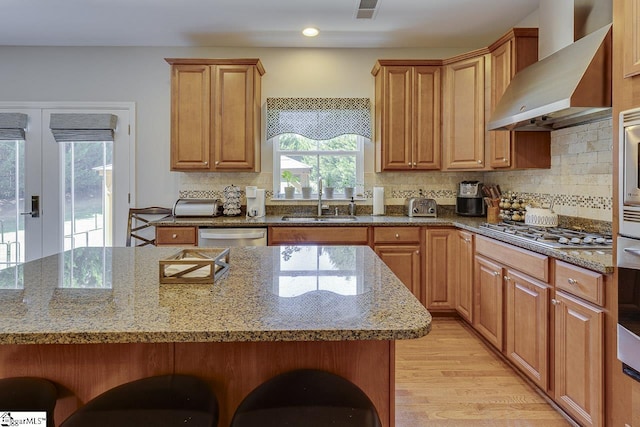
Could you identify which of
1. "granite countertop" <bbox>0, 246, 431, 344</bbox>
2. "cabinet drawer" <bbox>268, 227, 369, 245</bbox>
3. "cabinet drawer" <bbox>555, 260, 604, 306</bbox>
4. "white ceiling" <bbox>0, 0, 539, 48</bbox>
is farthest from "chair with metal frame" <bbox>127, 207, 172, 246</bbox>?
"cabinet drawer" <bbox>555, 260, 604, 306</bbox>

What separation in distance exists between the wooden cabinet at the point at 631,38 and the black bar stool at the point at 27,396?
230 centimetres

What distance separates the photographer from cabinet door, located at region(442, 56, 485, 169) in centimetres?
330

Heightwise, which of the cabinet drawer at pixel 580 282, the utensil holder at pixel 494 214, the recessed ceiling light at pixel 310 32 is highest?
the recessed ceiling light at pixel 310 32

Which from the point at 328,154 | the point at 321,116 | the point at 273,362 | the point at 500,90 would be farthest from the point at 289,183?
the point at 273,362

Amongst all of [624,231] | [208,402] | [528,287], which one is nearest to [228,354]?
[208,402]

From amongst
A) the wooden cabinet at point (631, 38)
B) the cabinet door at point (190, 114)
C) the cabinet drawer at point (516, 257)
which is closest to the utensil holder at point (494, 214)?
the cabinet drawer at point (516, 257)

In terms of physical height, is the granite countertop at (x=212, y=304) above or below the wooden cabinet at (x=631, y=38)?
below

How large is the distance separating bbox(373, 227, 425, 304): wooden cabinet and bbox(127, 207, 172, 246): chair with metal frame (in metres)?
2.22

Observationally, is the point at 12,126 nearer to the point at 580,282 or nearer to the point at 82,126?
the point at 82,126

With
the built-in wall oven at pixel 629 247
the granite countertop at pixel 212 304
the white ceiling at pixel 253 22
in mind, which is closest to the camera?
the granite countertop at pixel 212 304

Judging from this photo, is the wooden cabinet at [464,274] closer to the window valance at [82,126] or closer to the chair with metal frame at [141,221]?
the chair with metal frame at [141,221]

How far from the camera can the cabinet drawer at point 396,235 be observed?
3309mm

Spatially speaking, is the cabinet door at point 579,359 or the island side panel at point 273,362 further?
the cabinet door at point 579,359

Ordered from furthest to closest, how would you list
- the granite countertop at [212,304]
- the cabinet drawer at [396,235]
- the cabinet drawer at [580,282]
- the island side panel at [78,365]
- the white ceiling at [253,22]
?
1. the cabinet drawer at [396,235]
2. the white ceiling at [253,22]
3. the cabinet drawer at [580,282]
4. the island side panel at [78,365]
5. the granite countertop at [212,304]
